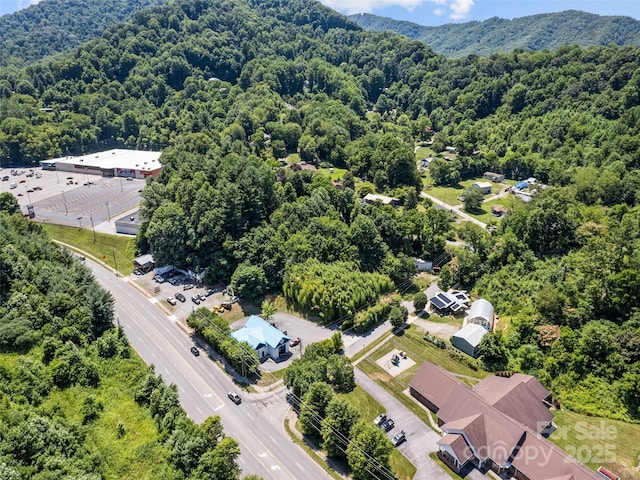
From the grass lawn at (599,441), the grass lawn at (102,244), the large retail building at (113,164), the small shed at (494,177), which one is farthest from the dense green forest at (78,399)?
the small shed at (494,177)

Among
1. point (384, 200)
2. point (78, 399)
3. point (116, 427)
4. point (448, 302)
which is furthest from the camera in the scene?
point (384, 200)

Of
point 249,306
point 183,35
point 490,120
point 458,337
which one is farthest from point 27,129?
point 490,120

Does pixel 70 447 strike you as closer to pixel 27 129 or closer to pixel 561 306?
pixel 561 306

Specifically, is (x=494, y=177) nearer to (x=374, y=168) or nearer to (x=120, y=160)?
(x=374, y=168)

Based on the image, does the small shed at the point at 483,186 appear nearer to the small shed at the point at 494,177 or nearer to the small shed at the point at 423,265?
the small shed at the point at 494,177

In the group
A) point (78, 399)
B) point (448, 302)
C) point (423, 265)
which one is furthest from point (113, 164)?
point (448, 302)
